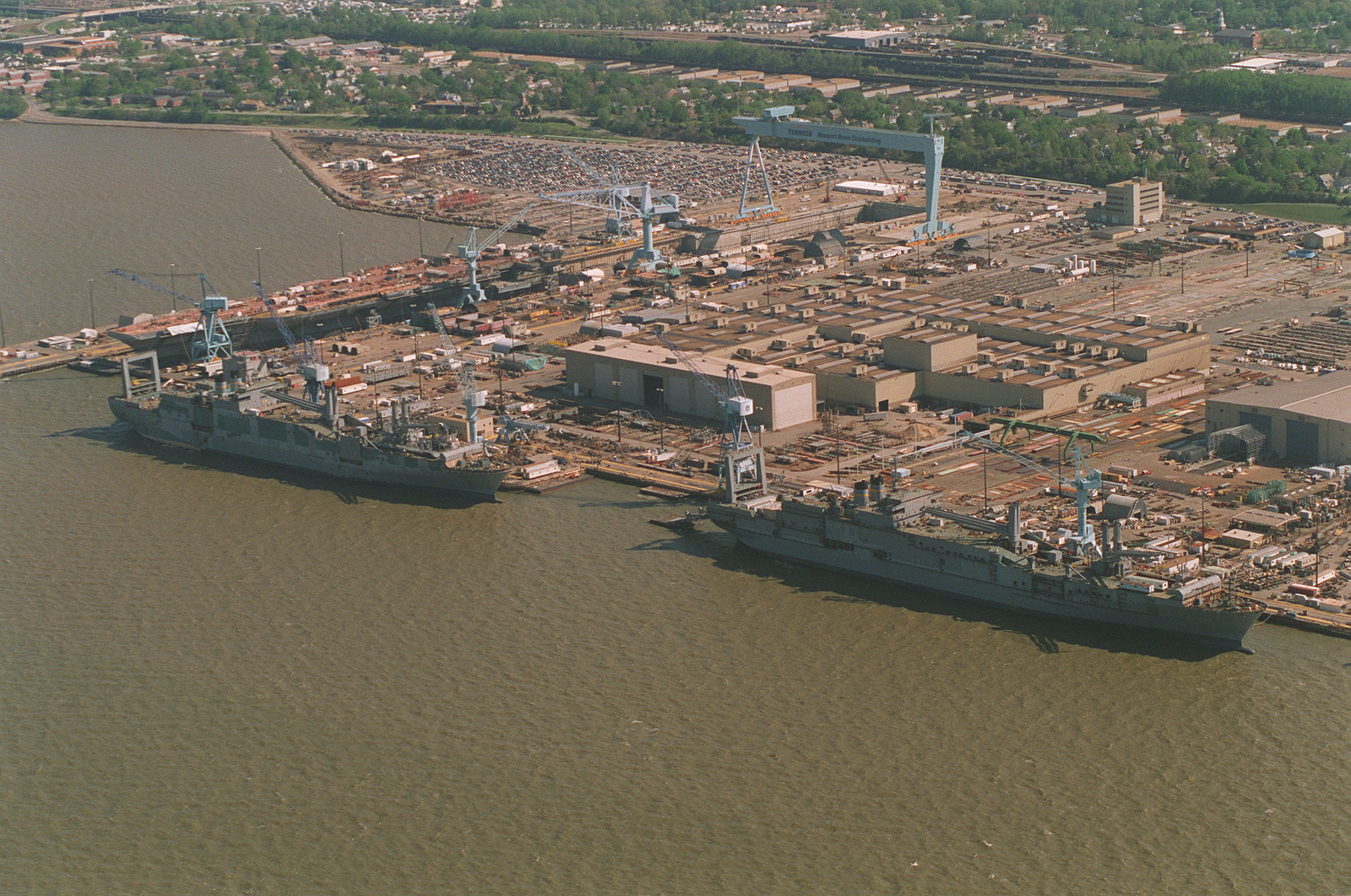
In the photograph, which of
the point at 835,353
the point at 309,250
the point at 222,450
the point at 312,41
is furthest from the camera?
the point at 312,41

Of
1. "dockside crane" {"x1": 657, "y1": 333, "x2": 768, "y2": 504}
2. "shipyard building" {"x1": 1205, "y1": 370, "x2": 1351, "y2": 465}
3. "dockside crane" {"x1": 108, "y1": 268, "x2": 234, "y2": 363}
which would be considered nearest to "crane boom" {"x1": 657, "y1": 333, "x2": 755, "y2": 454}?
"dockside crane" {"x1": 657, "y1": 333, "x2": 768, "y2": 504}

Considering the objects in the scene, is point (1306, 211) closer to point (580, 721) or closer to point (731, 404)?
point (731, 404)

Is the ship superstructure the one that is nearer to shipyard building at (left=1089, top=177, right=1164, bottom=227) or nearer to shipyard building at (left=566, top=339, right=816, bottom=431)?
shipyard building at (left=566, top=339, right=816, bottom=431)

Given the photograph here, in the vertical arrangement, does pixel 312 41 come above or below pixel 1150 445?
above

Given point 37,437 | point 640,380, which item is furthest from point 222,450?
point 640,380

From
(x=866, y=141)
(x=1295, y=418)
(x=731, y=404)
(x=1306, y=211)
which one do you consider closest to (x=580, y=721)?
(x=731, y=404)

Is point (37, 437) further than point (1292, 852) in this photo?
Yes

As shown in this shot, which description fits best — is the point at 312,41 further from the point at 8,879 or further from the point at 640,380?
the point at 8,879
